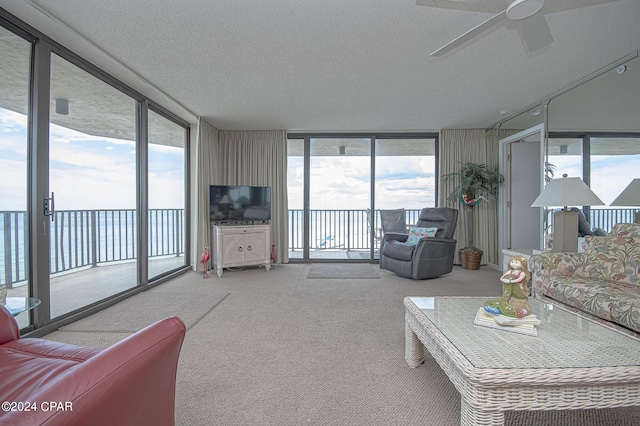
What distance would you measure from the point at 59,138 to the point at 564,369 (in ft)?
15.1

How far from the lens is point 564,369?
1047 millimetres

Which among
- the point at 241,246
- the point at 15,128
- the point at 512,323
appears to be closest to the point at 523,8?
the point at 512,323

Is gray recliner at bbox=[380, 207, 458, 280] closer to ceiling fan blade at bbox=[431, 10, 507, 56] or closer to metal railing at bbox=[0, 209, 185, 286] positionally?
ceiling fan blade at bbox=[431, 10, 507, 56]

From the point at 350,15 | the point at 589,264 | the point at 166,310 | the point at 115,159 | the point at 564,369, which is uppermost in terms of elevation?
the point at 350,15

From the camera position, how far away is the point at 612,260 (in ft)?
7.31

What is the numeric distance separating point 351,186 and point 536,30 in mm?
4318

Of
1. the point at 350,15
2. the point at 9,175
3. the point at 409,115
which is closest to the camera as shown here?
the point at 350,15

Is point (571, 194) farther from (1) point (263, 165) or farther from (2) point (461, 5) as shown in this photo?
(1) point (263, 165)

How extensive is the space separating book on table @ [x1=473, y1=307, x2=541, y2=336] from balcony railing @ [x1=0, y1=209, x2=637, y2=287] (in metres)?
2.20

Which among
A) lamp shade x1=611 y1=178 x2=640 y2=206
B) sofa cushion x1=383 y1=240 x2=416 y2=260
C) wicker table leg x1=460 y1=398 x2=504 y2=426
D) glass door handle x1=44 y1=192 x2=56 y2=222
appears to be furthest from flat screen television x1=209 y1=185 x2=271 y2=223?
lamp shade x1=611 y1=178 x2=640 y2=206

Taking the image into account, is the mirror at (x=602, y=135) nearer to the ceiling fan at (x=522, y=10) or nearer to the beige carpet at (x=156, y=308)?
the ceiling fan at (x=522, y=10)

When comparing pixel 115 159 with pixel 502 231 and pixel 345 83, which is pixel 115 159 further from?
pixel 502 231

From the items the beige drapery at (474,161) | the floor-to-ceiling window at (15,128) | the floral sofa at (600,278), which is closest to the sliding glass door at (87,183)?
the floor-to-ceiling window at (15,128)

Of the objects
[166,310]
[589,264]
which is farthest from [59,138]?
[589,264]
